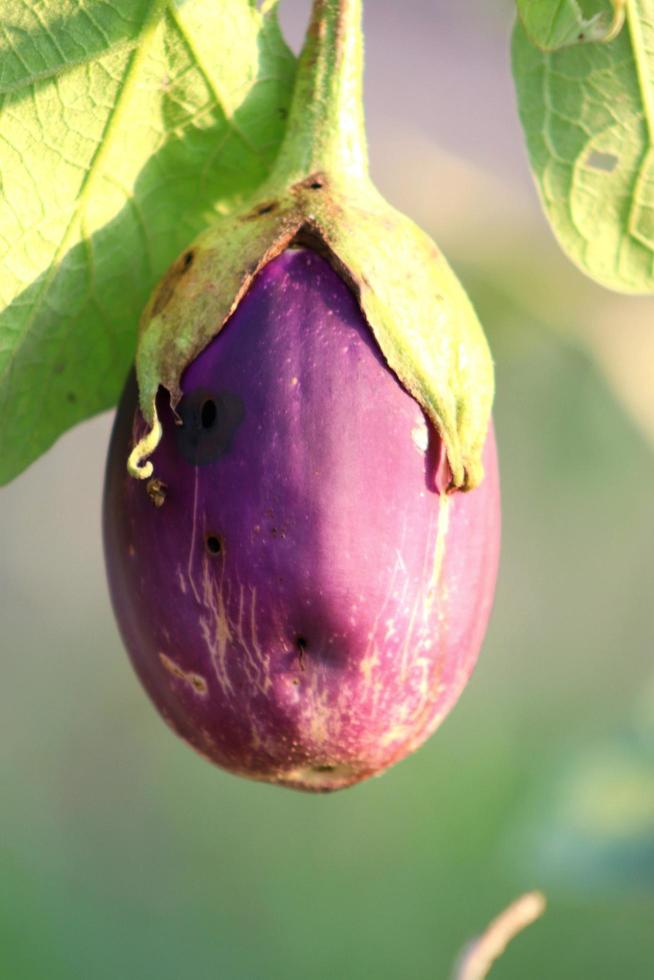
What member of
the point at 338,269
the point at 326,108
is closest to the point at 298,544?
the point at 338,269

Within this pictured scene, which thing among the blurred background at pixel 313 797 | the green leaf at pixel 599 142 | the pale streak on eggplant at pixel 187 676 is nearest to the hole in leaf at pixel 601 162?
the green leaf at pixel 599 142

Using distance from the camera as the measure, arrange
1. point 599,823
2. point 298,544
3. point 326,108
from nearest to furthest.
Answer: point 298,544 < point 326,108 < point 599,823

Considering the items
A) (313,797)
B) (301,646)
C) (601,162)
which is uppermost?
(601,162)

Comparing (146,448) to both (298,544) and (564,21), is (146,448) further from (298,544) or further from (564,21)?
(564,21)

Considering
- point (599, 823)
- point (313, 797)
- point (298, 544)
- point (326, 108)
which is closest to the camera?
point (298, 544)

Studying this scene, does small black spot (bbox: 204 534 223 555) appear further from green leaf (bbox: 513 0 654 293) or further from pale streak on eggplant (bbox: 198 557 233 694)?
green leaf (bbox: 513 0 654 293)

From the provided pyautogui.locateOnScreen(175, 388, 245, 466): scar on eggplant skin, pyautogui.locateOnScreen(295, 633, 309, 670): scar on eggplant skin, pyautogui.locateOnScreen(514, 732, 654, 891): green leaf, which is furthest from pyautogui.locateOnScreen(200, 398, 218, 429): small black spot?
pyautogui.locateOnScreen(514, 732, 654, 891): green leaf
